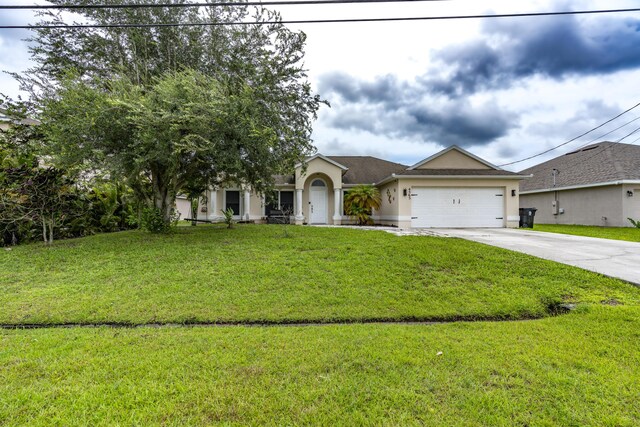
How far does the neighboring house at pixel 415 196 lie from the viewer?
47.3 feet

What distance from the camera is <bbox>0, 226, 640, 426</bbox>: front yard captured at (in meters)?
2.23

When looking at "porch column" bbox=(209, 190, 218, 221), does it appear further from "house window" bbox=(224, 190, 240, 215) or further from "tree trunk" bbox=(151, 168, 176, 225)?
"tree trunk" bbox=(151, 168, 176, 225)

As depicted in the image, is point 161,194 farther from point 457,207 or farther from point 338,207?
point 457,207

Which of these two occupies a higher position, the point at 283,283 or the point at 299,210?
the point at 299,210

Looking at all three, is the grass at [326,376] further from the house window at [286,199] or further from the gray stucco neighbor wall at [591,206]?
the gray stucco neighbor wall at [591,206]

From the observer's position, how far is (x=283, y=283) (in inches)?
218

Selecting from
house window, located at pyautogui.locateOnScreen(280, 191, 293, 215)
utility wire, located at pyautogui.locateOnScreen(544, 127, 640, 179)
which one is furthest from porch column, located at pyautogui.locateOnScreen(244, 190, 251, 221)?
utility wire, located at pyautogui.locateOnScreen(544, 127, 640, 179)

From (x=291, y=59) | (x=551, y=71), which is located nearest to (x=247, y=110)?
(x=291, y=59)

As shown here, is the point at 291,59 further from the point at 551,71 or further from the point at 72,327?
the point at 551,71

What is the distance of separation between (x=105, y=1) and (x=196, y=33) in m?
2.52

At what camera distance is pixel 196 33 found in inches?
371

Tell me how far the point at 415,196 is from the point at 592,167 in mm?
12064

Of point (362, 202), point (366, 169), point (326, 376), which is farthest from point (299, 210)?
point (326, 376)

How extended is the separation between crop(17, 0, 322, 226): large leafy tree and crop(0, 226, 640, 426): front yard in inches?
114
